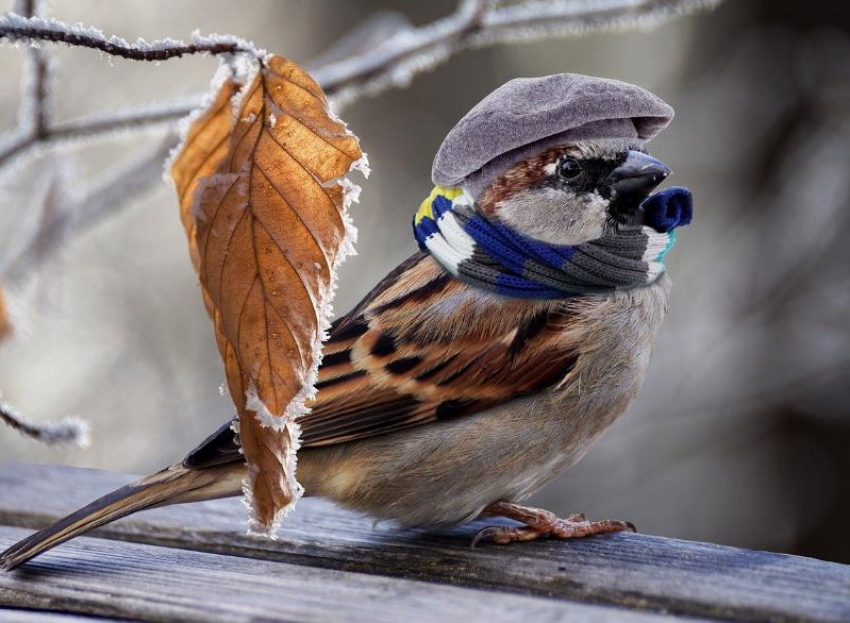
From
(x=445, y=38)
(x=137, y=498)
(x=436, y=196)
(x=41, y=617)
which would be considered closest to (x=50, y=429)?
(x=137, y=498)

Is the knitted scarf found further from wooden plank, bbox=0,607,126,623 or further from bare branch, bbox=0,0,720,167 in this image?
wooden plank, bbox=0,607,126,623

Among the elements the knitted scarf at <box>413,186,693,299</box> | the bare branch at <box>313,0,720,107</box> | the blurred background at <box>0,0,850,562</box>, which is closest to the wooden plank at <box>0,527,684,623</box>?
the knitted scarf at <box>413,186,693,299</box>

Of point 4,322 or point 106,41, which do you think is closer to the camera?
point 106,41

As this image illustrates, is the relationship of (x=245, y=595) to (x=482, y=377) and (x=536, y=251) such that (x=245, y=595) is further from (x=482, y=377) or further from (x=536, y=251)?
(x=536, y=251)

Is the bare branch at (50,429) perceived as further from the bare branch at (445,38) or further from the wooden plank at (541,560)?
the bare branch at (445,38)

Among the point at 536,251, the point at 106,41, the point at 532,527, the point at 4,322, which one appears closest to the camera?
the point at 106,41

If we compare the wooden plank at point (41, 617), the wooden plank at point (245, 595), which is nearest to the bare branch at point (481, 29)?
the wooden plank at point (245, 595)
